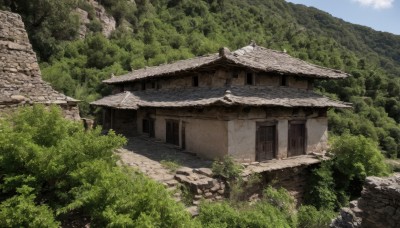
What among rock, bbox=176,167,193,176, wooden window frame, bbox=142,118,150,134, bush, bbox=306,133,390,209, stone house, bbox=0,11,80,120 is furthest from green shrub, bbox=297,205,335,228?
wooden window frame, bbox=142,118,150,134

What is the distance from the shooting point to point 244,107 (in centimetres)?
1080

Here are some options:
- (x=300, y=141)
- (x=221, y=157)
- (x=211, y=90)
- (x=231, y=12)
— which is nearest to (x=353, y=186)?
(x=300, y=141)

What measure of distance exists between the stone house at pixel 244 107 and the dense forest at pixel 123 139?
169 centimetres

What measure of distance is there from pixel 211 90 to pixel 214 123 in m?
1.63

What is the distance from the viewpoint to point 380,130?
121 feet

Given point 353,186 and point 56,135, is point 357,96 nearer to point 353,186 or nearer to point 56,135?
point 353,186

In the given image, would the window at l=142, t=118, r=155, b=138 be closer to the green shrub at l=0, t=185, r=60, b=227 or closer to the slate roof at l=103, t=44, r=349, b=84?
the slate roof at l=103, t=44, r=349, b=84

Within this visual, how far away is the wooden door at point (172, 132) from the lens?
45.0ft

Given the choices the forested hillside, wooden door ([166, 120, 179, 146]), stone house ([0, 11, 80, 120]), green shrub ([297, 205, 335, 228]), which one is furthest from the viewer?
the forested hillside

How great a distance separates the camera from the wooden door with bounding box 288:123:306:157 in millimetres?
12711

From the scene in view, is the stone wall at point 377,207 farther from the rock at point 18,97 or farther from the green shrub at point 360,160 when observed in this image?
the rock at point 18,97

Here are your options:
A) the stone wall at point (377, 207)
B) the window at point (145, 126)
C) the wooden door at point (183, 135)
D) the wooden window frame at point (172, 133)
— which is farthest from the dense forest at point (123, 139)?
the window at point (145, 126)

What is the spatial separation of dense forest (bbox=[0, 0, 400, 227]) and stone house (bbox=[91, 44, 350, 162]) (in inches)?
66.6

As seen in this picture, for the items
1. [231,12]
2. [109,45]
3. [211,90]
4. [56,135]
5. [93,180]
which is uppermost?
[231,12]
